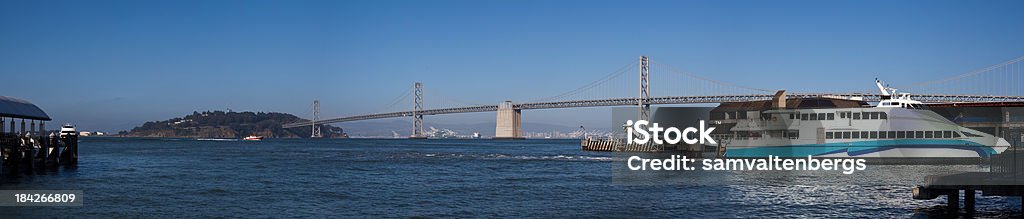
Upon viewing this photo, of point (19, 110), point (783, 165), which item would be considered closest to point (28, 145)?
point (19, 110)

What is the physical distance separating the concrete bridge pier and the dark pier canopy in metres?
83.8

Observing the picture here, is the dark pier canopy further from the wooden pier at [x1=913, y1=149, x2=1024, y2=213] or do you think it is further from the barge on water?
the wooden pier at [x1=913, y1=149, x2=1024, y2=213]

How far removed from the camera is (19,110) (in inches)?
1281

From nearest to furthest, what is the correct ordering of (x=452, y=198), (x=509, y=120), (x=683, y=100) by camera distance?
(x=452, y=198) < (x=683, y=100) < (x=509, y=120)

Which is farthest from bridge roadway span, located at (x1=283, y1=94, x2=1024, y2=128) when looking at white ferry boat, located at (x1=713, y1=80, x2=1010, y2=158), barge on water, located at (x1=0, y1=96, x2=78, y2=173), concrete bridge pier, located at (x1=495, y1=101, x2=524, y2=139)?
barge on water, located at (x1=0, y1=96, x2=78, y2=173)

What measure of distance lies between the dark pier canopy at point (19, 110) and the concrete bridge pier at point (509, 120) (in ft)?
275

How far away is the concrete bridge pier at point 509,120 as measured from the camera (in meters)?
119

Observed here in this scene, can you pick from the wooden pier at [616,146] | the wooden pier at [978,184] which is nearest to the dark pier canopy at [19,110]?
the wooden pier at [978,184]

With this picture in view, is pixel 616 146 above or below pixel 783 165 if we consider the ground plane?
above

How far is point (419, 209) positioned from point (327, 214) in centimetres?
211

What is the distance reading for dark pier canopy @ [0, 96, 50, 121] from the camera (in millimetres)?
30572

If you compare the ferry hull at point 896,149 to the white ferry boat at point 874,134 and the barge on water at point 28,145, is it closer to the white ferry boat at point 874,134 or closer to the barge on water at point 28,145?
the white ferry boat at point 874,134

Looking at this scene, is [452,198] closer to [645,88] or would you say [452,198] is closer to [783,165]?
[783,165]

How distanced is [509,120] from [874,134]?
279ft
